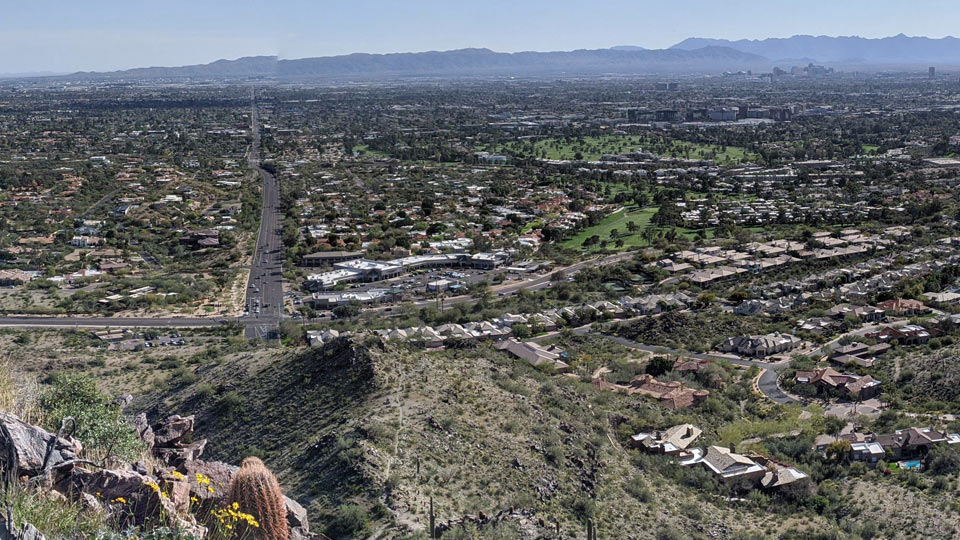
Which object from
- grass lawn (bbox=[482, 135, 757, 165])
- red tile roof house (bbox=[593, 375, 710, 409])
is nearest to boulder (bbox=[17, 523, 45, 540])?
red tile roof house (bbox=[593, 375, 710, 409])

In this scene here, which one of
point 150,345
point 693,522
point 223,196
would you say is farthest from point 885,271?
point 223,196

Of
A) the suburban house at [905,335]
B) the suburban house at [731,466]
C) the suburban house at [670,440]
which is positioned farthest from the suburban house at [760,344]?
the suburban house at [731,466]

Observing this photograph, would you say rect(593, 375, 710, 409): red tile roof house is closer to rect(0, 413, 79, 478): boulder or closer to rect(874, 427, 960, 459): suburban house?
rect(874, 427, 960, 459): suburban house

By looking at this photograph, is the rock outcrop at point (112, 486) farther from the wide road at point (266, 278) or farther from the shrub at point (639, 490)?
the wide road at point (266, 278)

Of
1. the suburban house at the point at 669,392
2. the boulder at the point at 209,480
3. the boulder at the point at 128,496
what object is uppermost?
the boulder at the point at 128,496

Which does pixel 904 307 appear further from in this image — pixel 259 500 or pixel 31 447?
pixel 31 447
